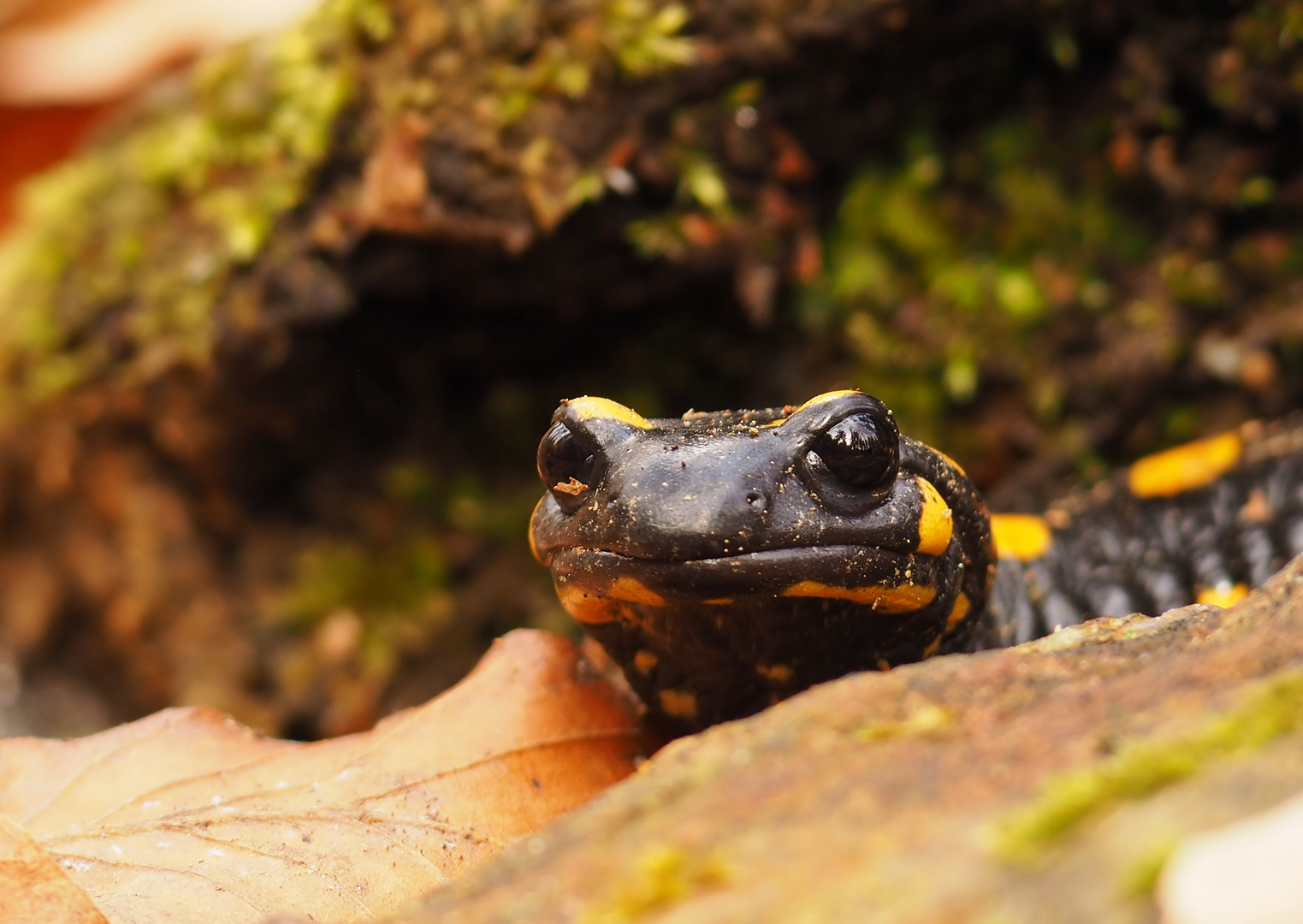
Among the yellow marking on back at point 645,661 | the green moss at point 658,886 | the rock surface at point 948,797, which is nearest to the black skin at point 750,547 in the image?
the yellow marking on back at point 645,661

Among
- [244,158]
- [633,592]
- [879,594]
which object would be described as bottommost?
[879,594]

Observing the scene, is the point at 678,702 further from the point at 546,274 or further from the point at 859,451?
the point at 546,274

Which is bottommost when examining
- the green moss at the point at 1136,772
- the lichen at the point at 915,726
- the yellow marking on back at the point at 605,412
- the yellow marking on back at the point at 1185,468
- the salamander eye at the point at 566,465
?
the yellow marking on back at the point at 1185,468

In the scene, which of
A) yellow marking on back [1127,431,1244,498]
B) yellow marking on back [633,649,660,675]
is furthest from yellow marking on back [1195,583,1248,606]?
yellow marking on back [633,649,660,675]

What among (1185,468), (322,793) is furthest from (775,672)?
(1185,468)

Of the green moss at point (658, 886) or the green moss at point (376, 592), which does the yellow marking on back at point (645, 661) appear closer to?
the green moss at point (658, 886)

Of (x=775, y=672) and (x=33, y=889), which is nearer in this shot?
(x=33, y=889)

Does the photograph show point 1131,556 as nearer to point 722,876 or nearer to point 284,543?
point 722,876
